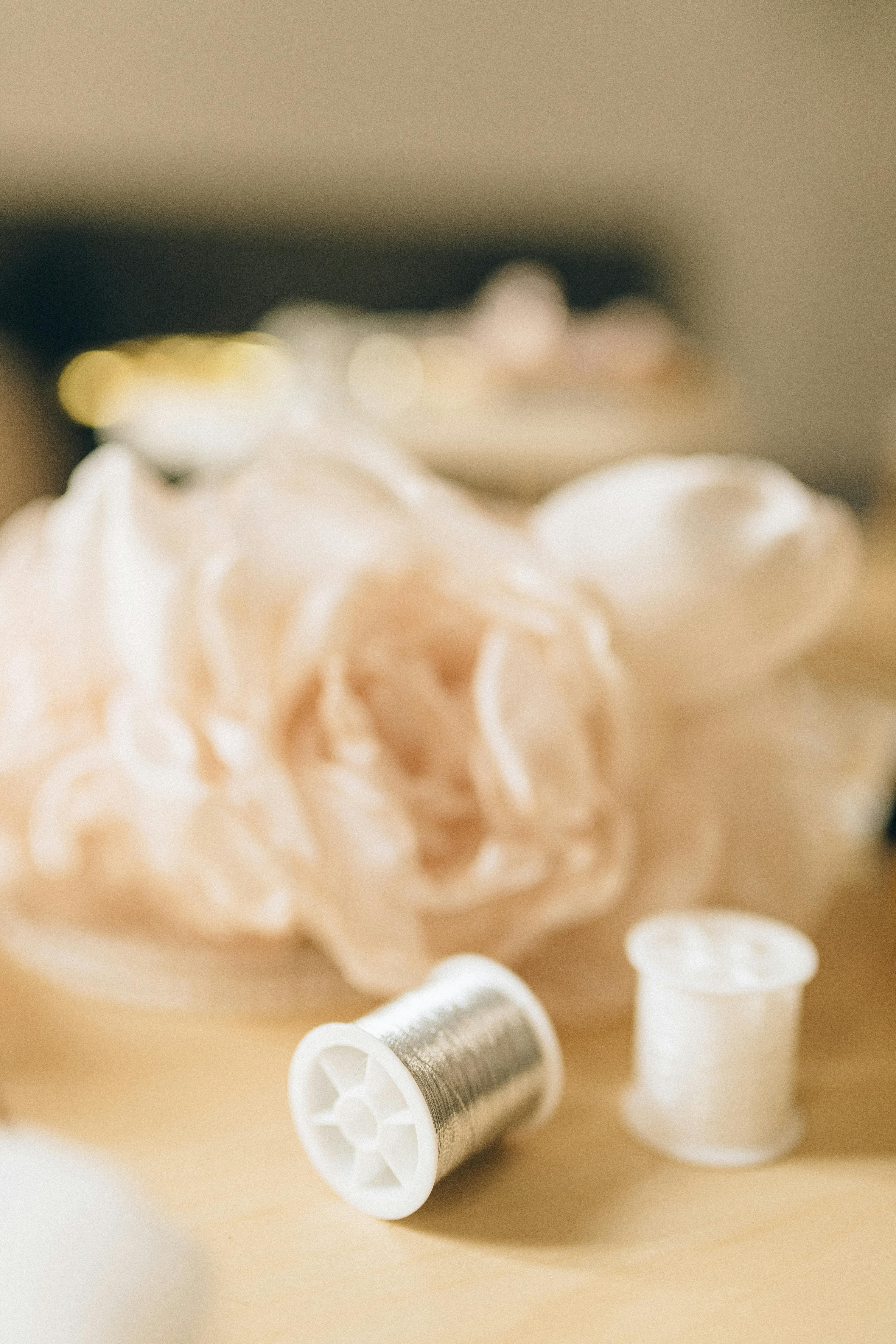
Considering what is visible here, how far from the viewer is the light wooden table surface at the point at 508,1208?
0.28m

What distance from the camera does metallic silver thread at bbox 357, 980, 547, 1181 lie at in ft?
1.00

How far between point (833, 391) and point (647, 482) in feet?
14.9

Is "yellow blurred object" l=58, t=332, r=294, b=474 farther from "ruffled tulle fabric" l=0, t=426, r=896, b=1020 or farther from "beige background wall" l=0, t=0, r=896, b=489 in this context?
"beige background wall" l=0, t=0, r=896, b=489

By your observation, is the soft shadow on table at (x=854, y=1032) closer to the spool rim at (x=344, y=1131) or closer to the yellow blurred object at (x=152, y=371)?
the spool rim at (x=344, y=1131)

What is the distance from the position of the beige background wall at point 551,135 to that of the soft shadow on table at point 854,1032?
2.58 m

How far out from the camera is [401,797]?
0.39 meters

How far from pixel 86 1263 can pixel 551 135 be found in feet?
14.1

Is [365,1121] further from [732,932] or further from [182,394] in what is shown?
[182,394]

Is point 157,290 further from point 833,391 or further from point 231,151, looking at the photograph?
point 833,391

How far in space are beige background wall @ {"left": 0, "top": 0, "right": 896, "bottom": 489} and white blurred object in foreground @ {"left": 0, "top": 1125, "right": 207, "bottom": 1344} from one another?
2855 millimetres

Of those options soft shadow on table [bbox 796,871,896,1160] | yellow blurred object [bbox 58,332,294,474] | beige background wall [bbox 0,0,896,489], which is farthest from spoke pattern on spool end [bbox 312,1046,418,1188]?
beige background wall [bbox 0,0,896,489]

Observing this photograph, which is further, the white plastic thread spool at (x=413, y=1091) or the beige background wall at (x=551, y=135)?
Answer: the beige background wall at (x=551, y=135)

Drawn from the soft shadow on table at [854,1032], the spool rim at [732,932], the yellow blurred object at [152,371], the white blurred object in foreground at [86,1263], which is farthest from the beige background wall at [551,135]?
the white blurred object in foreground at [86,1263]

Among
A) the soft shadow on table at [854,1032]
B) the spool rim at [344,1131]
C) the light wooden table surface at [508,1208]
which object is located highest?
the spool rim at [344,1131]
